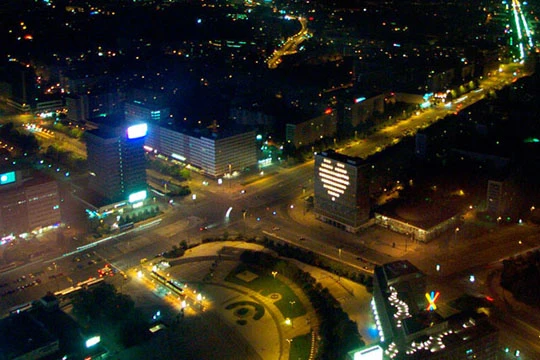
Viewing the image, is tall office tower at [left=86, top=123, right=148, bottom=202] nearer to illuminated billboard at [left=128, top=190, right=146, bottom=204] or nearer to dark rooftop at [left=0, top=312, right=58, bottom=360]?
illuminated billboard at [left=128, top=190, right=146, bottom=204]

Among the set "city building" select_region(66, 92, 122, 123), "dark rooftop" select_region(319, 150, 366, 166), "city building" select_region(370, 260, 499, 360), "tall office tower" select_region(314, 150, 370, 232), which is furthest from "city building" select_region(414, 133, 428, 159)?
"city building" select_region(66, 92, 122, 123)

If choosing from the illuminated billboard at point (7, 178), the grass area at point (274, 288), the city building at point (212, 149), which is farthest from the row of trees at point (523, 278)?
the illuminated billboard at point (7, 178)

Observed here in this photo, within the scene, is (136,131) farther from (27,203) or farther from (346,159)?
(346,159)

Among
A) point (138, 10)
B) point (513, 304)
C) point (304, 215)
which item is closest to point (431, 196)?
point (304, 215)

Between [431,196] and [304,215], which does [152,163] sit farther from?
[431,196]

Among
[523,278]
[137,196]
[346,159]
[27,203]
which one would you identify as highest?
[346,159]

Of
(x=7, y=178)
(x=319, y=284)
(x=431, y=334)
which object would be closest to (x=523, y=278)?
(x=319, y=284)

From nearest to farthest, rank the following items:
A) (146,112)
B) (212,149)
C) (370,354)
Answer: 1. (370,354)
2. (212,149)
3. (146,112)
